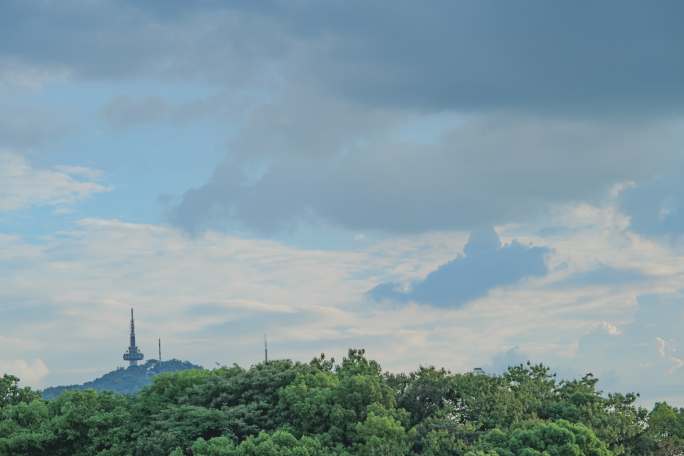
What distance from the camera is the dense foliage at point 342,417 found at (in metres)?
36.6

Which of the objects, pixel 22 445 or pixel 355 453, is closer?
pixel 355 453

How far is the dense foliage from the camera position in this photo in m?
36.6

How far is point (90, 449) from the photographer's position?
43.9m

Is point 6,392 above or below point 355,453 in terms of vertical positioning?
above

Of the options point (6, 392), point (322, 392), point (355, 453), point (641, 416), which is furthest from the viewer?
point (6, 392)

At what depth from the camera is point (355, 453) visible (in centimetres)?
3694

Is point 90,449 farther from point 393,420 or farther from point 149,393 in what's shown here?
point 393,420

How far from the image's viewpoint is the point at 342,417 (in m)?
38.1

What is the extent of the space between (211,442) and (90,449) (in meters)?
8.69

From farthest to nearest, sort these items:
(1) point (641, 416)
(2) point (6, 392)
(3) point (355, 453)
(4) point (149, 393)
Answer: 1. (2) point (6, 392)
2. (4) point (149, 393)
3. (1) point (641, 416)
4. (3) point (355, 453)

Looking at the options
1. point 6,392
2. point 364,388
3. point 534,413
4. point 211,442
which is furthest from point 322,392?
point 6,392

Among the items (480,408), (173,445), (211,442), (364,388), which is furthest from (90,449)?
(480,408)

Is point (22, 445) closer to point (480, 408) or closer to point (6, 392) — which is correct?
point (6, 392)

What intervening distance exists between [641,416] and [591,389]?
2.21 m
